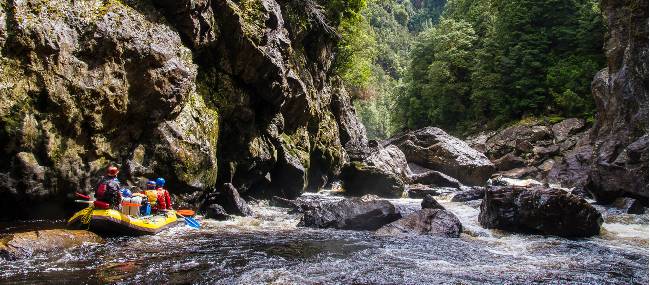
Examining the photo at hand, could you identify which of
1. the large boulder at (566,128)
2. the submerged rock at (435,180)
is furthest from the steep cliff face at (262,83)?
the large boulder at (566,128)

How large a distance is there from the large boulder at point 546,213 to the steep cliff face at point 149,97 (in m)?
8.75

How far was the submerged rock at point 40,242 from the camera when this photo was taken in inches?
346

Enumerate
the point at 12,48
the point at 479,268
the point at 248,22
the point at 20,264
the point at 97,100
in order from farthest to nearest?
the point at 248,22
the point at 97,100
the point at 12,48
the point at 479,268
the point at 20,264

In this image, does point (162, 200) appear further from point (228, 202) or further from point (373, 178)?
point (373, 178)

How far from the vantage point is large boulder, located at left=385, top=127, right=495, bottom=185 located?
101ft

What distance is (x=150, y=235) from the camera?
11.8 meters

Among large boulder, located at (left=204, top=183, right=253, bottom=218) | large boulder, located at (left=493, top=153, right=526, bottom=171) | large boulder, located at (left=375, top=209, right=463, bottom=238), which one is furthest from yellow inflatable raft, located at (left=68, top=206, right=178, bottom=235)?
large boulder, located at (left=493, top=153, right=526, bottom=171)

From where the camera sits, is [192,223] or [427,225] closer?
[192,223]

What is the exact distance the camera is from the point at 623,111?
21.5 metres

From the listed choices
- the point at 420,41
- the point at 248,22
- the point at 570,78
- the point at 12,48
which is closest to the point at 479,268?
the point at 12,48

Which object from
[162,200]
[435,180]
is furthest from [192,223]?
[435,180]

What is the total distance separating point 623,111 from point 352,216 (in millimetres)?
14387

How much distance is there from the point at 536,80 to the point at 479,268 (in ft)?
116

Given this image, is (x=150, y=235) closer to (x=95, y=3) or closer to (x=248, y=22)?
(x=95, y=3)
